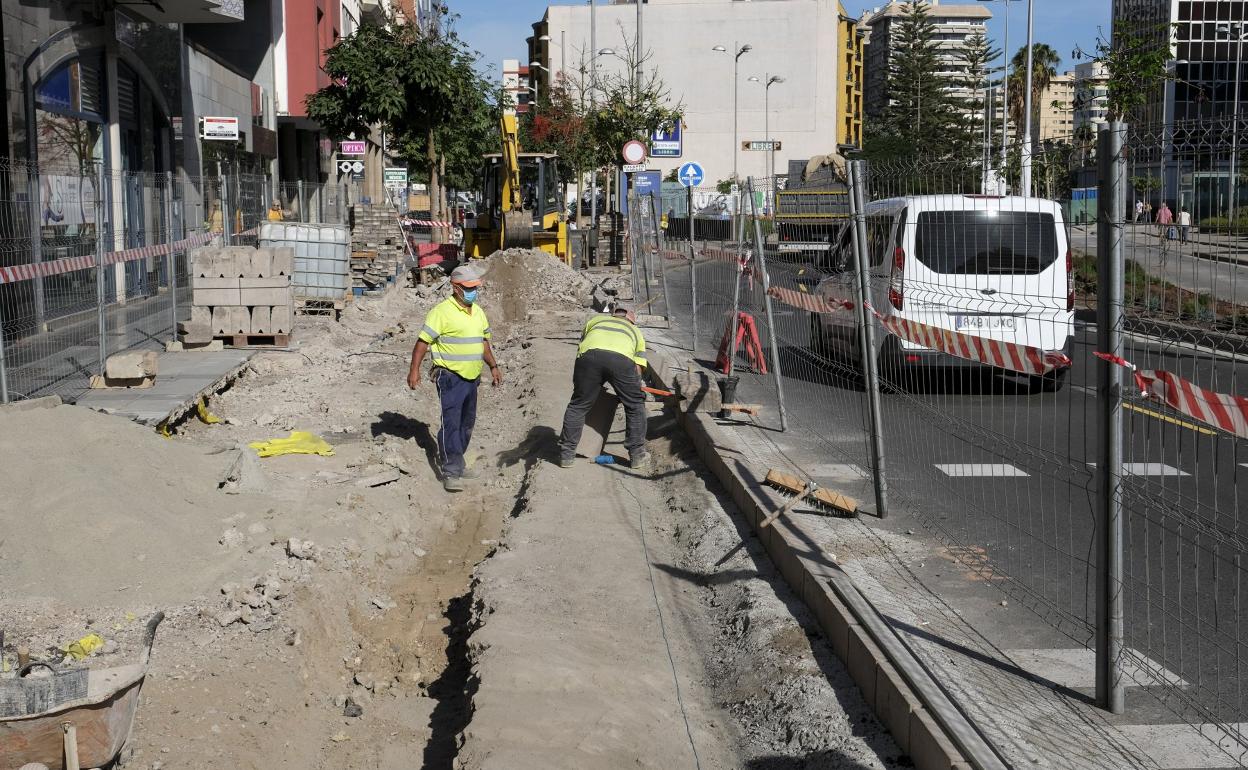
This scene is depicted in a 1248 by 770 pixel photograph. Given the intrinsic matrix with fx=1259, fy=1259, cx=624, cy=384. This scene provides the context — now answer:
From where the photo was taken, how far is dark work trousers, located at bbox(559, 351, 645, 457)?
10.3 meters

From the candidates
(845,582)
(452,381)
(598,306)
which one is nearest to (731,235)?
(598,306)

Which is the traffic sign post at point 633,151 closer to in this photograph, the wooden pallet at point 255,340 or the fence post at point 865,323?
the wooden pallet at point 255,340

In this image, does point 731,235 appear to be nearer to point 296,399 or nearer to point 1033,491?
point 296,399

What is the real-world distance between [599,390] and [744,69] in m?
78.9

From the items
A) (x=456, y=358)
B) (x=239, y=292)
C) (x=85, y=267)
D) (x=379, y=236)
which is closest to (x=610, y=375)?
(x=456, y=358)

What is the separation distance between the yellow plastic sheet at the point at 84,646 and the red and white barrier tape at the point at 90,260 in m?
5.62

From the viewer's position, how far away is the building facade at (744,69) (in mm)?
86000

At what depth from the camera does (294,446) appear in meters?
10.6

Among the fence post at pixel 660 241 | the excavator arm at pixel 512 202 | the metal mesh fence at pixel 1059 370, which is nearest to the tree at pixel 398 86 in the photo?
the excavator arm at pixel 512 202

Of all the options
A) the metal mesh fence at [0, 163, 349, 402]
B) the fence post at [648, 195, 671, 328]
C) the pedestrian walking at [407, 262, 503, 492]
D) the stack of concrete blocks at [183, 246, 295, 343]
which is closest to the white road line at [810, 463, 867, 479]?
the pedestrian walking at [407, 262, 503, 492]

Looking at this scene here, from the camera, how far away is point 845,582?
21.0 ft

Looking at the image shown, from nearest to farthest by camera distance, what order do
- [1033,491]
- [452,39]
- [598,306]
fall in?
[1033,491] < [598,306] < [452,39]

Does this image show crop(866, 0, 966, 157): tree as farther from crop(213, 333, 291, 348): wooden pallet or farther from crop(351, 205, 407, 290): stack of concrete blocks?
crop(213, 333, 291, 348): wooden pallet

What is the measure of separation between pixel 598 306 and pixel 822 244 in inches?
338
